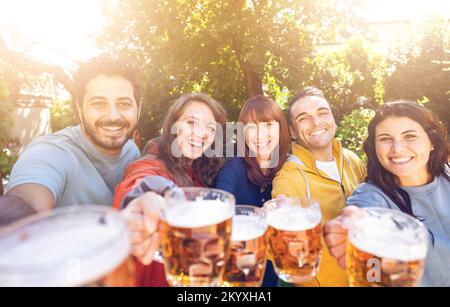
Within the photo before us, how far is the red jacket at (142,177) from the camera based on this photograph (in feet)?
3.86

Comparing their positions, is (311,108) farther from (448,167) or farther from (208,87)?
(208,87)

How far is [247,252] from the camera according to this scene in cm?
92

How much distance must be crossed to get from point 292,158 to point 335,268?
91 centimetres

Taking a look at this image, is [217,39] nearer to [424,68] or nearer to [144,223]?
[424,68]

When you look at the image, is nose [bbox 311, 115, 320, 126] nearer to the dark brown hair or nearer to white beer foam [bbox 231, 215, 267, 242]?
the dark brown hair

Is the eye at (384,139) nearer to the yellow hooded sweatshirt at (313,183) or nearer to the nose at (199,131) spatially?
the yellow hooded sweatshirt at (313,183)

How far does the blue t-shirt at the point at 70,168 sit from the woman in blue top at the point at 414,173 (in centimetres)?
151

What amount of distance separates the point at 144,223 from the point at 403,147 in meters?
1.68

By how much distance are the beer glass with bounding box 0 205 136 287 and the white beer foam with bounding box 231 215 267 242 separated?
1.22 feet

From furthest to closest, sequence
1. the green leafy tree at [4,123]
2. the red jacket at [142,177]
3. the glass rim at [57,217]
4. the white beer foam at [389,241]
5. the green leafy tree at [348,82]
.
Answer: the green leafy tree at [348,82] → the green leafy tree at [4,123] → the red jacket at [142,177] → the white beer foam at [389,241] → the glass rim at [57,217]

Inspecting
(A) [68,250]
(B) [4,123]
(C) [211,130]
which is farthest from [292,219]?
(B) [4,123]

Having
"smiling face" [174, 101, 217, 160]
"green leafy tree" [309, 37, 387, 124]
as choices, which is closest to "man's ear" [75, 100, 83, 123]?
"smiling face" [174, 101, 217, 160]

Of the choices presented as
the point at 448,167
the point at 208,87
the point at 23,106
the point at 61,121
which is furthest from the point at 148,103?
the point at 448,167

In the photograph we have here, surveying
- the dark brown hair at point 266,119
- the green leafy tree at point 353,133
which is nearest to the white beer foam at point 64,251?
the dark brown hair at point 266,119
